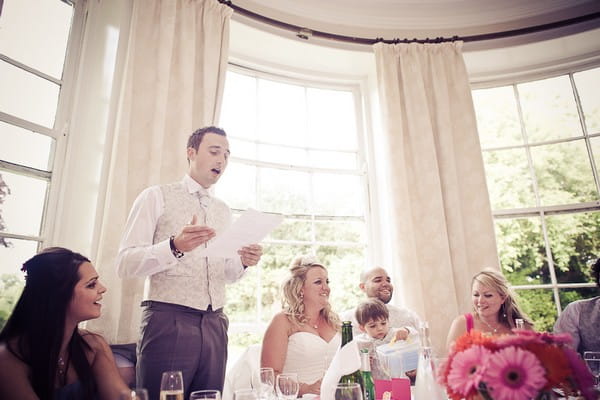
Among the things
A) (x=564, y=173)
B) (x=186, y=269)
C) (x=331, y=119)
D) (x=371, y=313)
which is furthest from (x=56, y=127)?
(x=564, y=173)

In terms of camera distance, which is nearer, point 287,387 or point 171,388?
point 171,388

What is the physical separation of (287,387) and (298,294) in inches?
45.1

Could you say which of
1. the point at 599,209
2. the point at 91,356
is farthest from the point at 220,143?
the point at 599,209

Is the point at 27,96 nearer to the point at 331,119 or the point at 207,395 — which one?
the point at 207,395

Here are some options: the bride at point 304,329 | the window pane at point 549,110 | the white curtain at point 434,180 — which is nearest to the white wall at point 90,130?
the bride at point 304,329

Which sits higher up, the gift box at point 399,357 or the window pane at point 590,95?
the window pane at point 590,95

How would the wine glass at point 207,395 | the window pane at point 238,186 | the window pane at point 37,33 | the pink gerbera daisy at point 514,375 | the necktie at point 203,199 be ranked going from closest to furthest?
1. the pink gerbera daisy at point 514,375
2. the wine glass at point 207,395
3. the necktie at point 203,199
4. the window pane at point 37,33
5. the window pane at point 238,186

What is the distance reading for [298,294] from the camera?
2287mm

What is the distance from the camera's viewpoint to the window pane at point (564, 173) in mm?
3391

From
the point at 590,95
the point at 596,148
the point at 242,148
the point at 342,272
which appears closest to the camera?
the point at 242,148

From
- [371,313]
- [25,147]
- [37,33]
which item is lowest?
[371,313]

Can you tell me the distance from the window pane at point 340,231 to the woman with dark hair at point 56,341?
1.97 m

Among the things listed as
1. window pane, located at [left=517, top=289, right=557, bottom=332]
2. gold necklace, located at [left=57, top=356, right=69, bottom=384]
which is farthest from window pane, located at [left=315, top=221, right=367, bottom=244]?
gold necklace, located at [left=57, top=356, right=69, bottom=384]

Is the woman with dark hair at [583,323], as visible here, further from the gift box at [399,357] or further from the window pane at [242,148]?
the window pane at [242,148]
